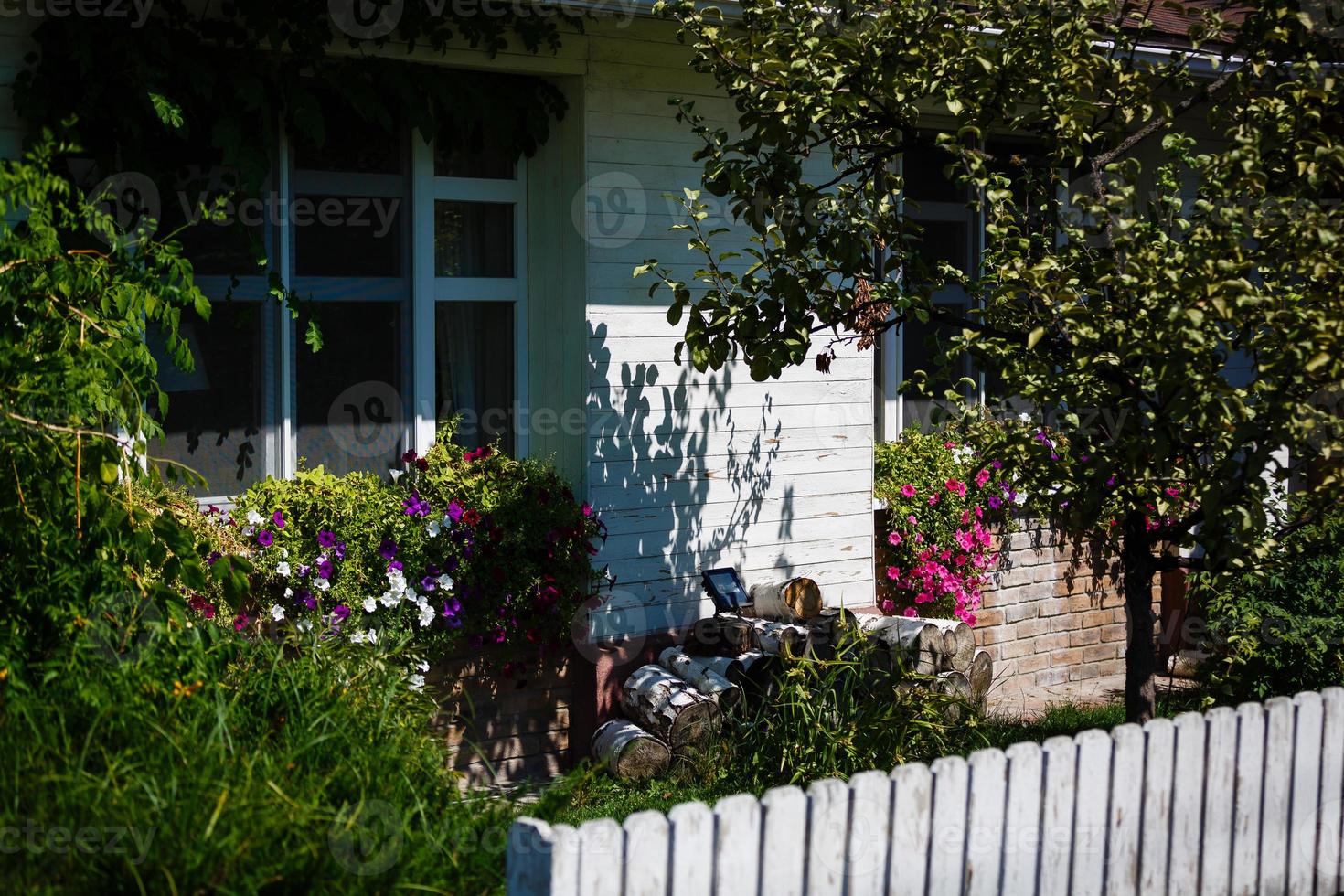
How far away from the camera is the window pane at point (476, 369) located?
6594 mm

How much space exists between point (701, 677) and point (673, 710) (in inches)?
12.8

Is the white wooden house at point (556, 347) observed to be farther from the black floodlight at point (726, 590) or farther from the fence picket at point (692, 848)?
the fence picket at point (692, 848)

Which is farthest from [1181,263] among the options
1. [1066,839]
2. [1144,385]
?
[1066,839]

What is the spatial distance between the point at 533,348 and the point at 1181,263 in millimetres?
3371

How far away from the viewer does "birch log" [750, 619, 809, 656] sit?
21.5 ft

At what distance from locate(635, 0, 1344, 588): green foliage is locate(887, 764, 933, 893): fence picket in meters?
1.38

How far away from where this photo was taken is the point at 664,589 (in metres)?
6.90

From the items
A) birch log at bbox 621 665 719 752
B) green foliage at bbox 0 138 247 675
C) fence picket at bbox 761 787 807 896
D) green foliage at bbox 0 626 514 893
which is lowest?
birch log at bbox 621 665 719 752

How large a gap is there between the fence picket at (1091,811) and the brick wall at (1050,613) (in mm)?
3751

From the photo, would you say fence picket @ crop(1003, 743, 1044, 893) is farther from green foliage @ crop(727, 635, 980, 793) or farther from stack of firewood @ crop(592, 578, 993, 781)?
stack of firewood @ crop(592, 578, 993, 781)

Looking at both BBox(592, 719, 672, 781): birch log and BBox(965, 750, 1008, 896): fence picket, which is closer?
BBox(965, 750, 1008, 896): fence picket

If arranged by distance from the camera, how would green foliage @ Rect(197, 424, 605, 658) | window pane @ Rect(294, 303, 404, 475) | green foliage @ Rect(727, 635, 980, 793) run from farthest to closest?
window pane @ Rect(294, 303, 404, 475) → green foliage @ Rect(197, 424, 605, 658) → green foliage @ Rect(727, 635, 980, 793)

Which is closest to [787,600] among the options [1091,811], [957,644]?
[957,644]

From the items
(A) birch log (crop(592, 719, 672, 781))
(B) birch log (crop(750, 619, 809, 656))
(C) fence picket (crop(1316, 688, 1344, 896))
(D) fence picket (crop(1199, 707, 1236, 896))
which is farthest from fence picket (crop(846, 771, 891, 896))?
(B) birch log (crop(750, 619, 809, 656))
